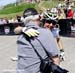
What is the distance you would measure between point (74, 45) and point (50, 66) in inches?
506

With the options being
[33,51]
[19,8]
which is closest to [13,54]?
[33,51]

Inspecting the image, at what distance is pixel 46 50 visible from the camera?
499cm

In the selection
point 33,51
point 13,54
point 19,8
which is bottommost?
point 19,8

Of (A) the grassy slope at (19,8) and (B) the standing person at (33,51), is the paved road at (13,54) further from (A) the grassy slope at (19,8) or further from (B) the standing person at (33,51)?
(A) the grassy slope at (19,8)

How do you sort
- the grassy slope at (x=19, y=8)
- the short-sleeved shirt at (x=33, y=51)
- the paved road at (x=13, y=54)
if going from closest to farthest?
the short-sleeved shirt at (x=33, y=51)
the paved road at (x=13, y=54)
the grassy slope at (x=19, y=8)

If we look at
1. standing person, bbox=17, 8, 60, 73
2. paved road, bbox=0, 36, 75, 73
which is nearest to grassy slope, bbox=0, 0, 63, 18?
paved road, bbox=0, 36, 75, 73

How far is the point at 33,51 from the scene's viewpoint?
501 centimetres

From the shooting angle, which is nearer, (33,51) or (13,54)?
(33,51)

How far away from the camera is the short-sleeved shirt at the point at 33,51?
4.96m

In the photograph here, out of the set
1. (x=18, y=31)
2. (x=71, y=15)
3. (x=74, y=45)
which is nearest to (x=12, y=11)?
(x=71, y=15)

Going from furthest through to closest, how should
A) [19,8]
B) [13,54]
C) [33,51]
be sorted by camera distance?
[19,8], [13,54], [33,51]

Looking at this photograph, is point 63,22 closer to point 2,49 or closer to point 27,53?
point 2,49

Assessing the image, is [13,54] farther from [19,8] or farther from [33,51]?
[19,8]

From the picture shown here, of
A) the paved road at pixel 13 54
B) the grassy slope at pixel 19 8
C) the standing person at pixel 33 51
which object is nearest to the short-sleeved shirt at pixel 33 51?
the standing person at pixel 33 51
